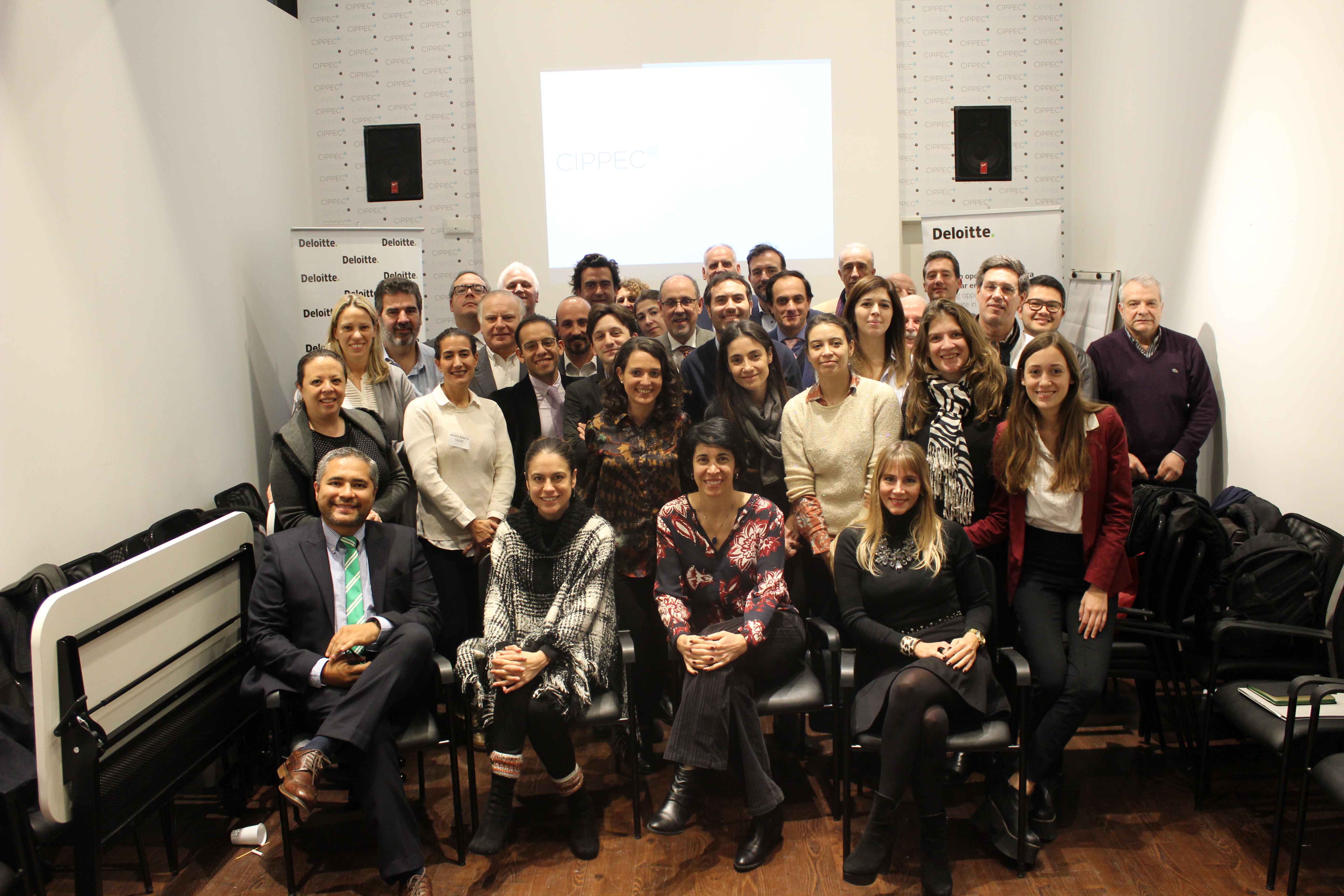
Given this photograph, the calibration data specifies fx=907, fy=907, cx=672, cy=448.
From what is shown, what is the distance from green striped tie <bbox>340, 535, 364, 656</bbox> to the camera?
2.87 meters

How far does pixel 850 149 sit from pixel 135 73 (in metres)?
4.46

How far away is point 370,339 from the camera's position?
3.83 meters

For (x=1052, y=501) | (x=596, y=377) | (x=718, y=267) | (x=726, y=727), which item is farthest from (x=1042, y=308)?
(x=726, y=727)

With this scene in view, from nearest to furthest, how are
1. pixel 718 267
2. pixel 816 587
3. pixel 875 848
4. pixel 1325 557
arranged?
pixel 875 848 < pixel 1325 557 < pixel 816 587 < pixel 718 267

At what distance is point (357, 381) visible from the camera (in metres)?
3.84

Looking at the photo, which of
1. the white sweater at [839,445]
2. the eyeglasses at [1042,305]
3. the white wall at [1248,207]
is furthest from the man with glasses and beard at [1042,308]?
the white sweater at [839,445]

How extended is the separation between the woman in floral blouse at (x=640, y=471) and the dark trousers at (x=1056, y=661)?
1.24 m

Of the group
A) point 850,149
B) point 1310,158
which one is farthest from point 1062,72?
point 1310,158

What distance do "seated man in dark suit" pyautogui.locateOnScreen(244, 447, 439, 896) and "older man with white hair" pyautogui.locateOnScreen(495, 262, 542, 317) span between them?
2.08 m

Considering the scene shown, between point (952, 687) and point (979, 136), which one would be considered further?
point (979, 136)

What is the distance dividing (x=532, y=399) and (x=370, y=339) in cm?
75

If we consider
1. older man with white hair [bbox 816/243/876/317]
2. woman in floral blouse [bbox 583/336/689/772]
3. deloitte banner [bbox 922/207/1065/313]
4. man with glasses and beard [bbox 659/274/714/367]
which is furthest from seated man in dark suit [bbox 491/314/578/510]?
deloitte banner [bbox 922/207/1065/313]

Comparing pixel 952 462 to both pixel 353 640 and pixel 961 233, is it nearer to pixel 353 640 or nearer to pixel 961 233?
pixel 353 640

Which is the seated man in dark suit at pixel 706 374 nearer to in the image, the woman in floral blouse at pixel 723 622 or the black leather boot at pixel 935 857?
the woman in floral blouse at pixel 723 622
